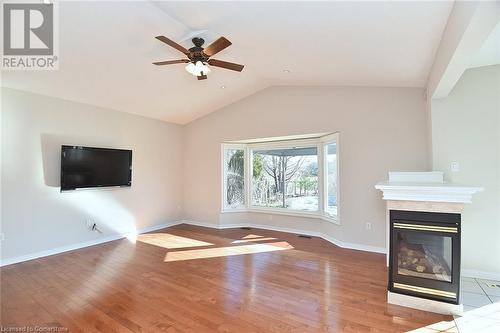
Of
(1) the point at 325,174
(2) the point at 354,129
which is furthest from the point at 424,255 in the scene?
(1) the point at 325,174

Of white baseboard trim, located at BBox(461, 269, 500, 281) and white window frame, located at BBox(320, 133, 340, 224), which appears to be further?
white window frame, located at BBox(320, 133, 340, 224)

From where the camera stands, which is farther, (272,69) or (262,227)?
(262,227)

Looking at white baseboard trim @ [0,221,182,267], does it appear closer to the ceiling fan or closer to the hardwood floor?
the hardwood floor

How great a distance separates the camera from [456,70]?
2535 mm

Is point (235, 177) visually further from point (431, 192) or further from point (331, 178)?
point (431, 192)

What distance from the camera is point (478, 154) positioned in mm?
3221

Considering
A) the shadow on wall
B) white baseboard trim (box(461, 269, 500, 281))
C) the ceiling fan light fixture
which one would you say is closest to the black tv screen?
the shadow on wall

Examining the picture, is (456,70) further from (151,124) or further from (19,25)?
(151,124)

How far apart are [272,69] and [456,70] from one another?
255 cm

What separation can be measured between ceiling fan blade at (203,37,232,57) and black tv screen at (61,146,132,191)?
10.1ft

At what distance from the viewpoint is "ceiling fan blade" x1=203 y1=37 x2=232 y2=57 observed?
8.63 ft

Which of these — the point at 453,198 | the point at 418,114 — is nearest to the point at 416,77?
the point at 418,114

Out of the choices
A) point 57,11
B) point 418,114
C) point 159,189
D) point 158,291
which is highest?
point 57,11

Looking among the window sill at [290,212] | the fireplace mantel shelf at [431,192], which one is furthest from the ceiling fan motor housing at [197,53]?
the window sill at [290,212]
